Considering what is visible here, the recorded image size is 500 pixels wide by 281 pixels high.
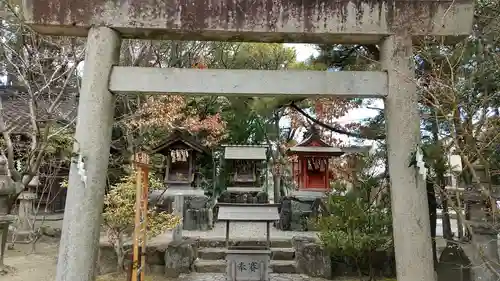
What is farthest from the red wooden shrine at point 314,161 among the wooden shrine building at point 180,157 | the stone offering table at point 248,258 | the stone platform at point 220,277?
the stone offering table at point 248,258

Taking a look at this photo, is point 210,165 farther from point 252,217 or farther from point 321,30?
point 321,30

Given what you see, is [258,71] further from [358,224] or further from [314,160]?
[314,160]

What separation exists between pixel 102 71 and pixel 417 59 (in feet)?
16.3

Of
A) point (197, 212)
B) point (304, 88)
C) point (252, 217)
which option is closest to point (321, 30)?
point (304, 88)

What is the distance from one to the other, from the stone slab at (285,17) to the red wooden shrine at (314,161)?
8.54 metres

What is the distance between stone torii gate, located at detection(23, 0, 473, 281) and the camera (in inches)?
140

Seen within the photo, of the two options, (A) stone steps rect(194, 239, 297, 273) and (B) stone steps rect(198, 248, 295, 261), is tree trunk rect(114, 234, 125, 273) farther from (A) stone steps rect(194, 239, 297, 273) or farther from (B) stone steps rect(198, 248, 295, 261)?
(B) stone steps rect(198, 248, 295, 261)

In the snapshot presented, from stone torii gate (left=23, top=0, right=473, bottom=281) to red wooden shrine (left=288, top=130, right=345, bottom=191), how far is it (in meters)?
8.45

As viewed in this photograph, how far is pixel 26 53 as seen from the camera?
304 inches

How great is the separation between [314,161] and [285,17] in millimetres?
9163

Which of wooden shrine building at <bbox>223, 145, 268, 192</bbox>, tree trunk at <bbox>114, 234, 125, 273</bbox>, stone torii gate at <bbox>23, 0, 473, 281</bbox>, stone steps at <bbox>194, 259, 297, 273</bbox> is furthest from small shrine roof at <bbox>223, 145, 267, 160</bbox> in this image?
stone torii gate at <bbox>23, 0, 473, 281</bbox>

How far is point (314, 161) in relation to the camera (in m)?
12.6

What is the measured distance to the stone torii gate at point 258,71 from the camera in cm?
355

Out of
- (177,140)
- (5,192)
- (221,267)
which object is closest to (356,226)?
(221,267)
